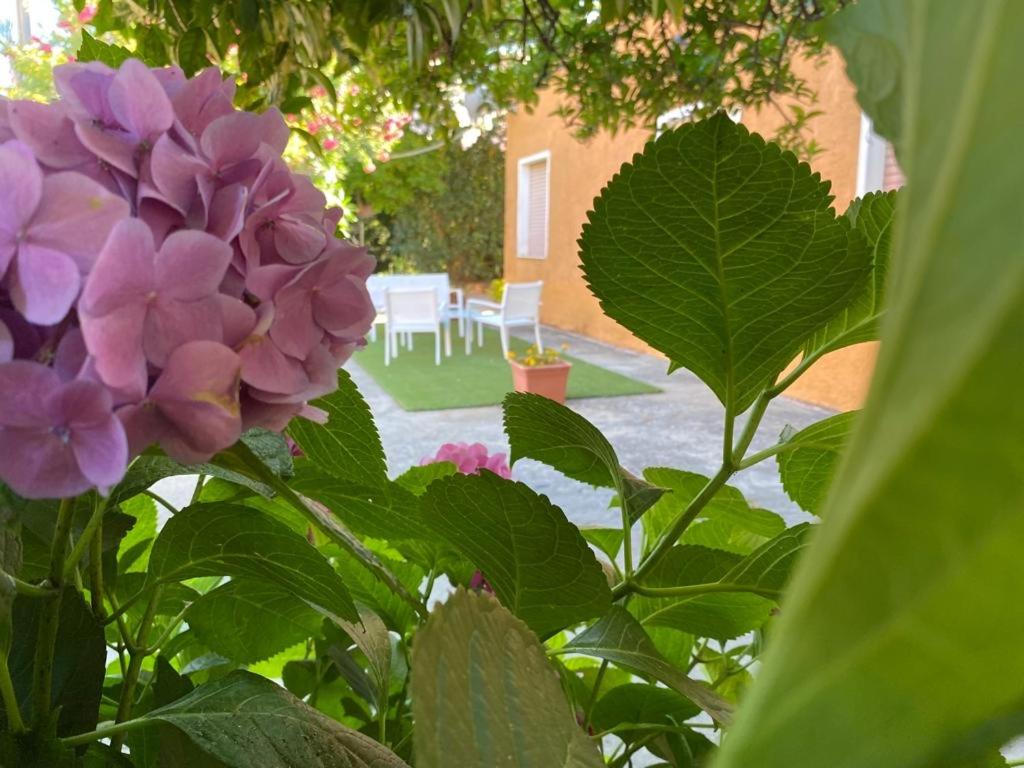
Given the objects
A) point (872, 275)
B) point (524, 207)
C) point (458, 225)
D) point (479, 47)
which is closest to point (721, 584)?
point (872, 275)

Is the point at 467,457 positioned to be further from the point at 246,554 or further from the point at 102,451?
the point at 102,451

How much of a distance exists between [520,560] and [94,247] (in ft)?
0.62

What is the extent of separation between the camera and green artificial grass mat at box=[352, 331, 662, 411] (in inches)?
196

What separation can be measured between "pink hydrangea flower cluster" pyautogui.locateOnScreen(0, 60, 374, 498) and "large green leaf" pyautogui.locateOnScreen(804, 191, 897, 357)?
213 millimetres

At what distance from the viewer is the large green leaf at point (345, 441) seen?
0.35 meters

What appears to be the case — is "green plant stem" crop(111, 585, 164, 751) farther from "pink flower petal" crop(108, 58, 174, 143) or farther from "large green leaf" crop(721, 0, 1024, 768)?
"large green leaf" crop(721, 0, 1024, 768)

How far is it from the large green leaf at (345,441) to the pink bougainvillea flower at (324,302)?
7 centimetres

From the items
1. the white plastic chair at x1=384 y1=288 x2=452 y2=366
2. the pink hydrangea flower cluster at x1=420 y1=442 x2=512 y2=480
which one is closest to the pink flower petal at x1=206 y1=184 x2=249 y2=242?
the pink hydrangea flower cluster at x1=420 y1=442 x2=512 y2=480

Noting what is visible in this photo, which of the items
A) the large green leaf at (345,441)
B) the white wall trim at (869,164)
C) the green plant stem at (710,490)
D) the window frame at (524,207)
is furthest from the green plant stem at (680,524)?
the window frame at (524,207)

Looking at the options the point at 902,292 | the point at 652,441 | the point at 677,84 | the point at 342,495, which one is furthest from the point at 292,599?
the point at 652,441

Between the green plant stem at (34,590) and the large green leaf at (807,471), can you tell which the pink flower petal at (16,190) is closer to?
the green plant stem at (34,590)

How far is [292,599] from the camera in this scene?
42cm

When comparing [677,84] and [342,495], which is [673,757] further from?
[677,84]

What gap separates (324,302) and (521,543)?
0.39ft
